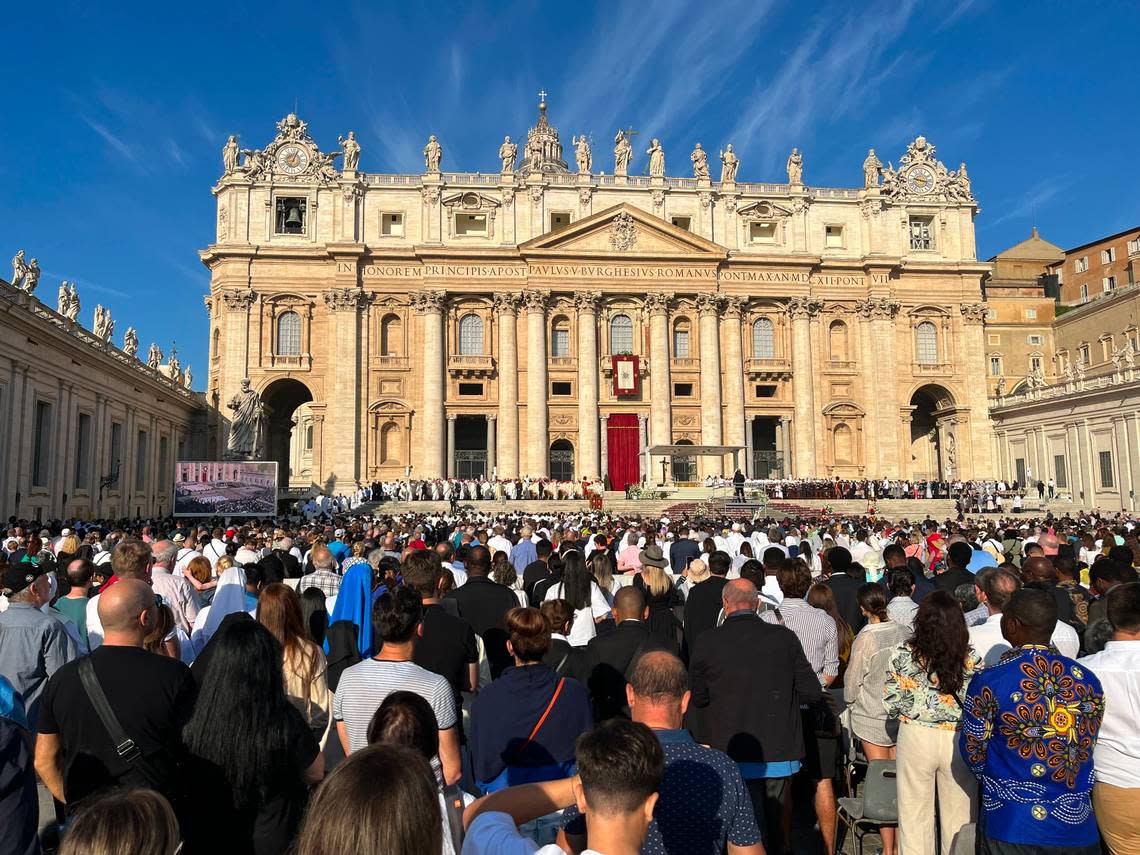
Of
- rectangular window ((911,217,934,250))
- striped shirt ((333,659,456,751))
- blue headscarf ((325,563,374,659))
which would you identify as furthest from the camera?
rectangular window ((911,217,934,250))

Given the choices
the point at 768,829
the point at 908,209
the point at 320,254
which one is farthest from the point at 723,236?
the point at 768,829

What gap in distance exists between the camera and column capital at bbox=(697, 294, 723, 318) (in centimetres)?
4856

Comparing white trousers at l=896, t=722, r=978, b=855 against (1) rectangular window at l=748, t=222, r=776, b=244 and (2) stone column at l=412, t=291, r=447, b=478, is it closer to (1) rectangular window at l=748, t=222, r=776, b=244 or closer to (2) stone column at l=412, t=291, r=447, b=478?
(2) stone column at l=412, t=291, r=447, b=478

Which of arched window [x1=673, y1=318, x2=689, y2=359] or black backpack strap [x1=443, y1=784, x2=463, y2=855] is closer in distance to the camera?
black backpack strap [x1=443, y1=784, x2=463, y2=855]

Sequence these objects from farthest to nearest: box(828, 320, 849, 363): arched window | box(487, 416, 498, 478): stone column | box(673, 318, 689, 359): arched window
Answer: box(828, 320, 849, 363): arched window < box(673, 318, 689, 359): arched window < box(487, 416, 498, 478): stone column

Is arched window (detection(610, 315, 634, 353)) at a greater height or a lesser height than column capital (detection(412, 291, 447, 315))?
lesser

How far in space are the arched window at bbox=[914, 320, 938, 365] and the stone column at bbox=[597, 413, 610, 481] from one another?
21.0 metres

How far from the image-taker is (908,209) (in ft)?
170

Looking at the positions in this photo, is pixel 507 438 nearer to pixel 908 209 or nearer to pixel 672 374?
pixel 672 374

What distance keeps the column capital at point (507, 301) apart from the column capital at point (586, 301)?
345 cm

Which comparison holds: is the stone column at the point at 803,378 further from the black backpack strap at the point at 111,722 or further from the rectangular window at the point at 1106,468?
the black backpack strap at the point at 111,722

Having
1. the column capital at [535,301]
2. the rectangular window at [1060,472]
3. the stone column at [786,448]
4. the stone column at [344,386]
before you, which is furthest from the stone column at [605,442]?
the rectangular window at [1060,472]

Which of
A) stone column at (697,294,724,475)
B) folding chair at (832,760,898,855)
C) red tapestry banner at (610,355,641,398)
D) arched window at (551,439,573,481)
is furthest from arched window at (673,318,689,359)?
folding chair at (832,760,898,855)

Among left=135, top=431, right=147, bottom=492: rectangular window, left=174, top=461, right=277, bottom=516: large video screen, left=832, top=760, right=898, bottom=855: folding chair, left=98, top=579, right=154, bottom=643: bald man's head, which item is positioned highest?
left=135, top=431, right=147, bottom=492: rectangular window
